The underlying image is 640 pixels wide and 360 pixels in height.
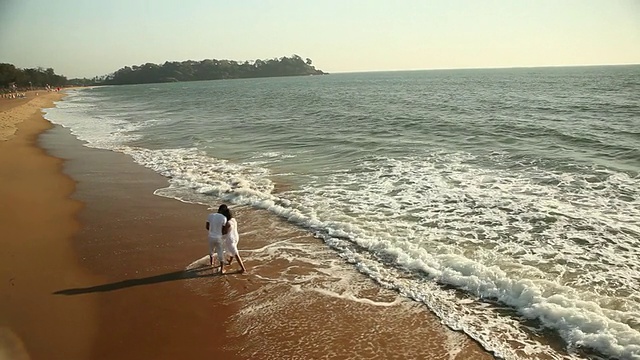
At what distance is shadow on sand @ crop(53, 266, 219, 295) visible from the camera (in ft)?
23.9

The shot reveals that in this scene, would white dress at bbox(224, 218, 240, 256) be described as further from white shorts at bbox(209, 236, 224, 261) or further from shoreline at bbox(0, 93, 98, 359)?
shoreline at bbox(0, 93, 98, 359)

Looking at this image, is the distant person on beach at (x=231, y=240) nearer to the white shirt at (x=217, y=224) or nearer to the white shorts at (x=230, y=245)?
the white shorts at (x=230, y=245)

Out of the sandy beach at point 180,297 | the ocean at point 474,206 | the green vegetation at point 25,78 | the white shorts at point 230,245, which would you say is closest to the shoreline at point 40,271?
the sandy beach at point 180,297

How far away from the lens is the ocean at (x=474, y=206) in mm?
6461

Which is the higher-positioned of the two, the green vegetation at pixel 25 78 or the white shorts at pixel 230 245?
the green vegetation at pixel 25 78

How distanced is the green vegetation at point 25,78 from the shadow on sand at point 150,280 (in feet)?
309

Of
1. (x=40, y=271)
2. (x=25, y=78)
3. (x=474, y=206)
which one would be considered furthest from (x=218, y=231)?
(x=25, y=78)

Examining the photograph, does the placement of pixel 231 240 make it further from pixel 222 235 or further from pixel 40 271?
pixel 40 271

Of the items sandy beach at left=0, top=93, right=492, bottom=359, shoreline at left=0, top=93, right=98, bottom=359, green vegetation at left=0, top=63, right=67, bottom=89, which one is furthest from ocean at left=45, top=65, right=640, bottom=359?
green vegetation at left=0, top=63, right=67, bottom=89

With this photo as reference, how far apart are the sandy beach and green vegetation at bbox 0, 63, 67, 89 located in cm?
9162

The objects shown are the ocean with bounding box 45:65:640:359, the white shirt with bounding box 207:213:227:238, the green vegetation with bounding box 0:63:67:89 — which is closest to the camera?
the ocean with bounding box 45:65:640:359

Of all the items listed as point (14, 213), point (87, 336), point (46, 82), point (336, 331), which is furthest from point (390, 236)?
point (46, 82)

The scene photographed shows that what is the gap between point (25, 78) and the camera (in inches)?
3907

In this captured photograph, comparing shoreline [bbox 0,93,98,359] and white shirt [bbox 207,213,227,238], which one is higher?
white shirt [bbox 207,213,227,238]
